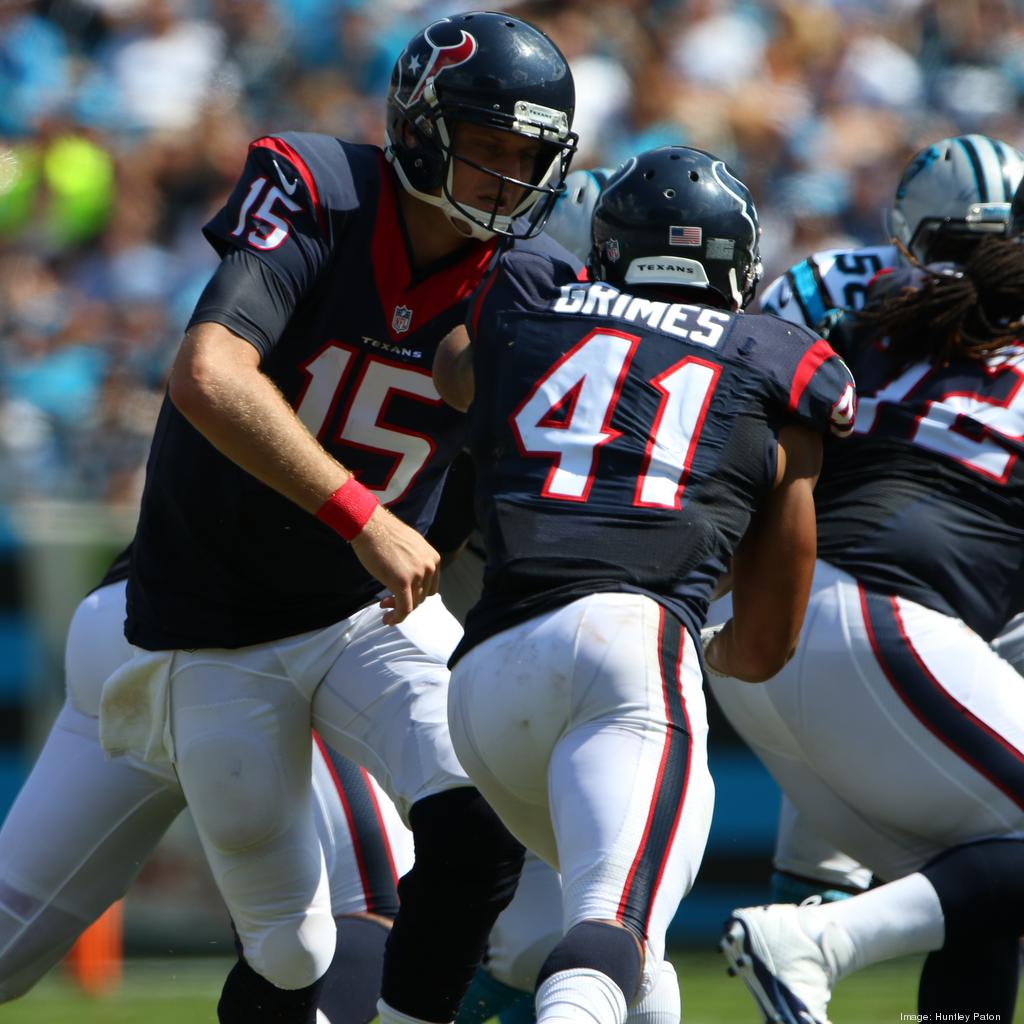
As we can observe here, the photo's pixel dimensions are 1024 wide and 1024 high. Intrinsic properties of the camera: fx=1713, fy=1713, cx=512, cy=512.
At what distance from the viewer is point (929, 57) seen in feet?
31.7

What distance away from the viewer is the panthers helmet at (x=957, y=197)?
4.06 metres

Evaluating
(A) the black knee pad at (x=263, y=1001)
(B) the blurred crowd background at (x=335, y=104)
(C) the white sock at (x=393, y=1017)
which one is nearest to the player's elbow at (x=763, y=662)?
(C) the white sock at (x=393, y=1017)

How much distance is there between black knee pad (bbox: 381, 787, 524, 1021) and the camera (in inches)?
118

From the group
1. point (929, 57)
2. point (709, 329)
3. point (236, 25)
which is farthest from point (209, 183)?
point (709, 329)

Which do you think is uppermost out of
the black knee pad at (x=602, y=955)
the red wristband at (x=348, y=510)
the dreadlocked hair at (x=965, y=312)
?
the dreadlocked hair at (x=965, y=312)

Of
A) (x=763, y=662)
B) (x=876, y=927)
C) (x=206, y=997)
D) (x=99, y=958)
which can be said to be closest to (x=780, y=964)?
(x=876, y=927)

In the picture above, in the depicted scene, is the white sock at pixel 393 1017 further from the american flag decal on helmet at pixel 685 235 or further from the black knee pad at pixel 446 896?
the american flag decal on helmet at pixel 685 235

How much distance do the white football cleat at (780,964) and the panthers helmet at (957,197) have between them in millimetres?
1696

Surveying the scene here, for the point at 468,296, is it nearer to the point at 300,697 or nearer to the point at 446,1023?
the point at 300,697

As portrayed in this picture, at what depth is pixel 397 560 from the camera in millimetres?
2799

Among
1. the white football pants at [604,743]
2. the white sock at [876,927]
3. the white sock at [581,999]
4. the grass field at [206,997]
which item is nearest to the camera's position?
the white sock at [581,999]

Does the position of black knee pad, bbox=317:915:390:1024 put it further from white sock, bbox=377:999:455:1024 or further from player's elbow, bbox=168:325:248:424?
player's elbow, bbox=168:325:248:424

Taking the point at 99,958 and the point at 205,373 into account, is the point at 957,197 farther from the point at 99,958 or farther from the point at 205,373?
the point at 99,958

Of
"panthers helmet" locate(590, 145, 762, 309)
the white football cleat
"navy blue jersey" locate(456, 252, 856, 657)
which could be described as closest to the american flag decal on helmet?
"panthers helmet" locate(590, 145, 762, 309)
